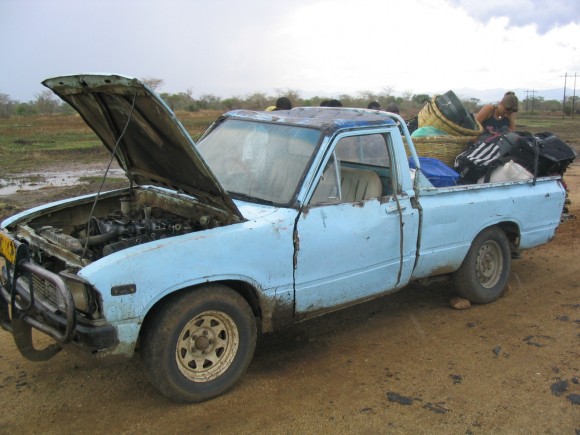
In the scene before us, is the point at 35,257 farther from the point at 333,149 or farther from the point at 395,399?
the point at 395,399

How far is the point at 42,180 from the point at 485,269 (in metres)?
10.9

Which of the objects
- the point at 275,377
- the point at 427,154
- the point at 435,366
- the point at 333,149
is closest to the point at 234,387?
the point at 275,377

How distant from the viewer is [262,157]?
4.41 m

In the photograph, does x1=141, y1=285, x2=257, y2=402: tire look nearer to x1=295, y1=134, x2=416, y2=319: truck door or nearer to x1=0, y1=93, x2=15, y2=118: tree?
x1=295, y1=134, x2=416, y2=319: truck door

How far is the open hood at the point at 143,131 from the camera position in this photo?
3.52 m

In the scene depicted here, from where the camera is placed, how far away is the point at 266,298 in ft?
12.6

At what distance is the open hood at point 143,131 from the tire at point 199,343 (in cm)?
64

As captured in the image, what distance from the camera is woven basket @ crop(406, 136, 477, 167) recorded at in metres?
6.46

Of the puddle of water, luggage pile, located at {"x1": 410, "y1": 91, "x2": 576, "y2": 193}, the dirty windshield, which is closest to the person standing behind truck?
luggage pile, located at {"x1": 410, "y1": 91, "x2": 576, "y2": 193}

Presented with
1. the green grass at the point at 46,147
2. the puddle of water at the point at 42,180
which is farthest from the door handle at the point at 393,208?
the green grass at the point at 46,147

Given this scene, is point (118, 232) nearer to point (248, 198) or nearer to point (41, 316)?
point (41, 316)

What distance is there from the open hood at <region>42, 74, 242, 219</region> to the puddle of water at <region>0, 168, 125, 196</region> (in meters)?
7.96

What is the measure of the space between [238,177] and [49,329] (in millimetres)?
1770

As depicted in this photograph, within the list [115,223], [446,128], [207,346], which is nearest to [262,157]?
[115,223]
